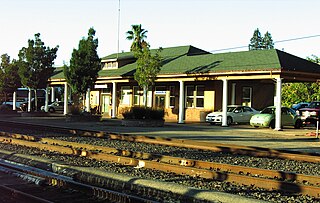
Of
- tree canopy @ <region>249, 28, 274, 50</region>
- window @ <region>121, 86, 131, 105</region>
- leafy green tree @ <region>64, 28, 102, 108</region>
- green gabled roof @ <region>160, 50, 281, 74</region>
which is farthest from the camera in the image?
tree canopy @ <region>249, 28, 274, 50</region>

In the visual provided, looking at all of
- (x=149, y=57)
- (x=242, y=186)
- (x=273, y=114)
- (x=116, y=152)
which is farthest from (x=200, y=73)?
(x=242, y=186)

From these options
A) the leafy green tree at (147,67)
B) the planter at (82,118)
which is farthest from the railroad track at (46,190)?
the leafy green tree at (147,67)

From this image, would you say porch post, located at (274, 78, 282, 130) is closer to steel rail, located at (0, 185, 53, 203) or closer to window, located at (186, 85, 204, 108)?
window, located at (186, 85, 204, 108)

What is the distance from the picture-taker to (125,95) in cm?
4303

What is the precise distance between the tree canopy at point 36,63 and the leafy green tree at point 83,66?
20.4 ft

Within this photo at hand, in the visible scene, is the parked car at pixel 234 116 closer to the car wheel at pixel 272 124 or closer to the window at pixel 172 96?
the car wheel at pixel 272 124

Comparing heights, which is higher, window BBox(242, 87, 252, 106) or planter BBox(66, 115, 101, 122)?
window BBox(242, 87, 252, 106)

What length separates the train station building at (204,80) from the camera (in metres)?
28.1

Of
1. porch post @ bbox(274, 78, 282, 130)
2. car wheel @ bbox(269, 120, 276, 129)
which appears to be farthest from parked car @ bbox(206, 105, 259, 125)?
porch post @ bbox(274, 78, 282, 130)

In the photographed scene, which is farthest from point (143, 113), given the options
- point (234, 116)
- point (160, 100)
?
point (160, 100)

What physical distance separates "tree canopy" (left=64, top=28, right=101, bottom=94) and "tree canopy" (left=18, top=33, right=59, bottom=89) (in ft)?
20.4

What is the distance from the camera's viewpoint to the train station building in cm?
2808

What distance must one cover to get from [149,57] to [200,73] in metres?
4.23

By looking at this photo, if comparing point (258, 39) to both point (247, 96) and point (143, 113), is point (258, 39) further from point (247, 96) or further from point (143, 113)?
point (143, 113)
